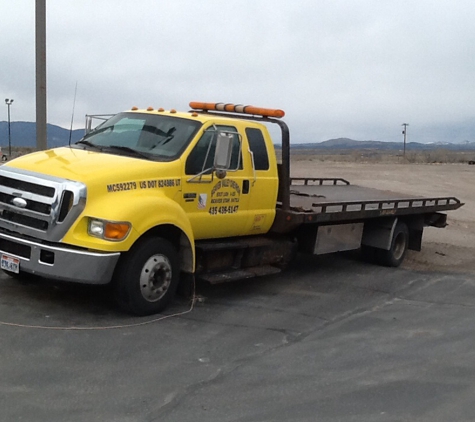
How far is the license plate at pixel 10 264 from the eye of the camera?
21.8 ft

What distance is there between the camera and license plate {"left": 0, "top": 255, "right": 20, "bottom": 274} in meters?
6.65

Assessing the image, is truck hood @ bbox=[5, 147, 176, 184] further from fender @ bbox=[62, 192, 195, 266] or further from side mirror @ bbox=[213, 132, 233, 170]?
side mirror @ bbox=[213, 132, 233, 170]

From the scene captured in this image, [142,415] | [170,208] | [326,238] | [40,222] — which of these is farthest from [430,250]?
[142,415]

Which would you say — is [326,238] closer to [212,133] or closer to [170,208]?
[212,133]

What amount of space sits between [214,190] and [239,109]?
1.73 metres

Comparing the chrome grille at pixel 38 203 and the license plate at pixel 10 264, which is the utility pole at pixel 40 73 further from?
the license plate at pixel 10 264

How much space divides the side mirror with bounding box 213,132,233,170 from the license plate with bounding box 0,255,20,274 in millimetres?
2382

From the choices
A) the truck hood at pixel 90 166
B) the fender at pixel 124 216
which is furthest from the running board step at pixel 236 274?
the truck hood at pixel 90 166

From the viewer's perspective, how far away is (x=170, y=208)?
694cm

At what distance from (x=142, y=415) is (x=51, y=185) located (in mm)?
2817

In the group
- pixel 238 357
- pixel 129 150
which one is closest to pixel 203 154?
pixel 129 150

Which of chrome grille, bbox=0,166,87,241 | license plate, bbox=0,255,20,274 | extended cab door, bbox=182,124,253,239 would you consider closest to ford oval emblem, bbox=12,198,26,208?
chrome grille, bbox=0,166,87,241

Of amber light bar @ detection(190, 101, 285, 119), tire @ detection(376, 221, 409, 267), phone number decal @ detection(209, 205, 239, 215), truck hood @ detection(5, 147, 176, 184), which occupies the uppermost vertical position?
amber light bar @ detection(190, 101, 285, 119)

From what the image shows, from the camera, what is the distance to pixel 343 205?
942 centimetres
